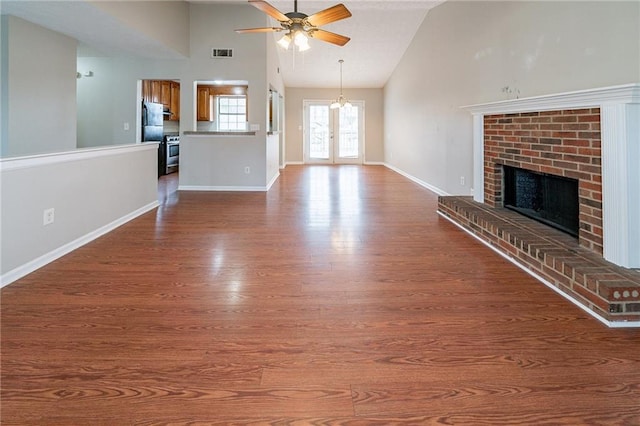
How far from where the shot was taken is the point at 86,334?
1999 millimetres

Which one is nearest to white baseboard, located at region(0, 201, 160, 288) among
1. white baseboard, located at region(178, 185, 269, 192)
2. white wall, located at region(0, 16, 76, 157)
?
white wall, located at region(0, 16, 76, 157)

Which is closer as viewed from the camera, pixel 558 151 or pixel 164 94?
pixel 558 151

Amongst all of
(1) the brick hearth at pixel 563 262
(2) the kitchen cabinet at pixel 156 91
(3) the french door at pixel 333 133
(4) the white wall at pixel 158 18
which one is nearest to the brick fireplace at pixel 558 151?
(1) the brick hearth at pixel 563 262

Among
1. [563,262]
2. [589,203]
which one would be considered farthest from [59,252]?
[589,203]

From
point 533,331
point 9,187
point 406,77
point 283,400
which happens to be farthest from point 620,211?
point 406,77

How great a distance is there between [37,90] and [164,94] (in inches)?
174

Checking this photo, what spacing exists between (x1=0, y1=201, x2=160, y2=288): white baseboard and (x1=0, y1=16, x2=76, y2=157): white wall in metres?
1.03

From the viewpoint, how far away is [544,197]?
11.8 feet

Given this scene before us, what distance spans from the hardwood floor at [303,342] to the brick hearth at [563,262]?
11 cm

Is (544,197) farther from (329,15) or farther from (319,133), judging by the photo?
(319,133)

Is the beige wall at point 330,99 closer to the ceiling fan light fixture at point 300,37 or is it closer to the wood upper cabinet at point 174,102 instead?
the wood upper cabinet at point 174,102

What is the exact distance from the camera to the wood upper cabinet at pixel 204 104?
31.7ft

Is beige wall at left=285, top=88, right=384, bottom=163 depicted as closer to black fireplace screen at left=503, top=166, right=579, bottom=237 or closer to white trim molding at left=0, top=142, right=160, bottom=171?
white trim molding at left=0, top=142, right=160, bottom=171

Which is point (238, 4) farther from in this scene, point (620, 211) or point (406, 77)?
point (620, 211)
